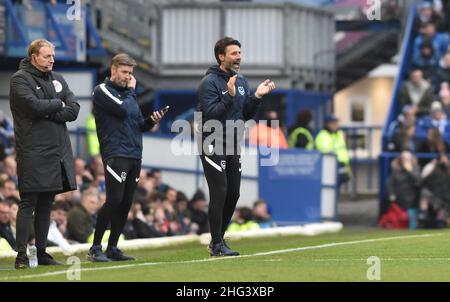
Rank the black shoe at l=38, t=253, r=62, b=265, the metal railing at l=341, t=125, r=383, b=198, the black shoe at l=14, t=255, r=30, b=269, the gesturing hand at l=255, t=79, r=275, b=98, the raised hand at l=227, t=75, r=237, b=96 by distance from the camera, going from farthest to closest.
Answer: the metal railing at l=341, t=125, r=383, b=198 → the gesturing hand at l=255, t=79, r=275, b=98 → the raised hand at l=227, t=75, r=237, b=96 → the black shoe at l=38, t=253, r=62, b=265 → the black shoe at l=14, t=255, r=30, b=269

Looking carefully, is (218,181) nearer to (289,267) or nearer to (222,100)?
(222,100)

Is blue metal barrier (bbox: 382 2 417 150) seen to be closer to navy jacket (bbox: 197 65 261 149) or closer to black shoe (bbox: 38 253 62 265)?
navy jacket (bbox: 197 65 261 149)

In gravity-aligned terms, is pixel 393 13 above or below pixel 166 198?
above

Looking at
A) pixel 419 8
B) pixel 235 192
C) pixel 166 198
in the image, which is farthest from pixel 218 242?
pixel 419 8

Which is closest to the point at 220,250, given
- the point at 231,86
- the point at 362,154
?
the point at 231,86

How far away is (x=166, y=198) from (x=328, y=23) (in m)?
13.8

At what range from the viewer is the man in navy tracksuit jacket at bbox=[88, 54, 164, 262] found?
15.5 meters

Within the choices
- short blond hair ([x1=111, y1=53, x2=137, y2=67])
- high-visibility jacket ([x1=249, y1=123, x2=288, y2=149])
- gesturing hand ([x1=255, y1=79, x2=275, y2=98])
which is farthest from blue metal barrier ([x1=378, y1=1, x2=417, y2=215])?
short blond hair ([x1=111, y1=53, x2=137, y2=67])

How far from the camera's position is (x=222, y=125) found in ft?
50.3

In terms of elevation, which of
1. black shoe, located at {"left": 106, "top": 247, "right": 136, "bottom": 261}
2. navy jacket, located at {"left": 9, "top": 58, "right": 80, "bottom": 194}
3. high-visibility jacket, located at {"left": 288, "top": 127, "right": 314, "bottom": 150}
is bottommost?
black shoe, located at {"left": 106, "top": 247, "right": 136, "bottom": 261}

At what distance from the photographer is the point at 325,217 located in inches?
1122

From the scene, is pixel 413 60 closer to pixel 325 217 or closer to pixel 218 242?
pixel 325 217

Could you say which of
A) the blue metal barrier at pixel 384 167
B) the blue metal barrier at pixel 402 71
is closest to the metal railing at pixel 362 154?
the blue metal barrier at pixel 402 71

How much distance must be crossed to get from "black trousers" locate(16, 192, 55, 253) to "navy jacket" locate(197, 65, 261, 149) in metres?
1.73
